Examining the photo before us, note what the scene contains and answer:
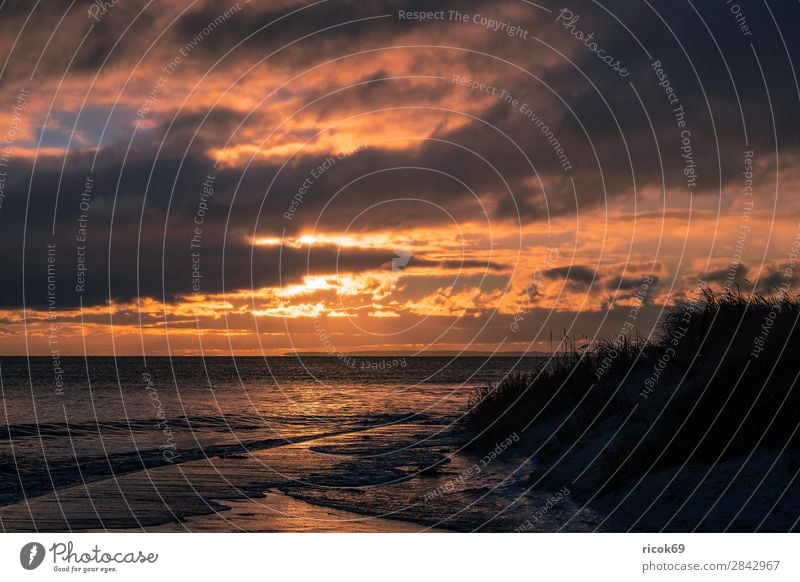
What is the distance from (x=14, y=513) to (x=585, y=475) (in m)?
12.1

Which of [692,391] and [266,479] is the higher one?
[692,391]

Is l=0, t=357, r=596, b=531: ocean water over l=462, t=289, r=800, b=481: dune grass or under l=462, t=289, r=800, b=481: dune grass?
under

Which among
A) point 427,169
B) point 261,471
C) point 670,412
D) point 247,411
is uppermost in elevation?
point 427,169

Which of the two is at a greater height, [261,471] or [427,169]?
[427,169]

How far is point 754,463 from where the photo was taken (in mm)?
13156

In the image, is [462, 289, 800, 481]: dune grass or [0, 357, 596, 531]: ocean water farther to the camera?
[0, 357, 596, 531]: ocean water

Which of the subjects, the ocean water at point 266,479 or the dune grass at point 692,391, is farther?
the ocean water at point 266,479

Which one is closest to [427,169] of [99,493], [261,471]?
[261,471]

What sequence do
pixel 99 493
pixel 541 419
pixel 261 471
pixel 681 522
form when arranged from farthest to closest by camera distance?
pixel 541 419 < pixel 261 471 < pixel 99 493 < pixel 681 522

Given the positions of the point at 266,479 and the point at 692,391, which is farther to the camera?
the point at 266,479

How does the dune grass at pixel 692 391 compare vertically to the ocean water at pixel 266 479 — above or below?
above
